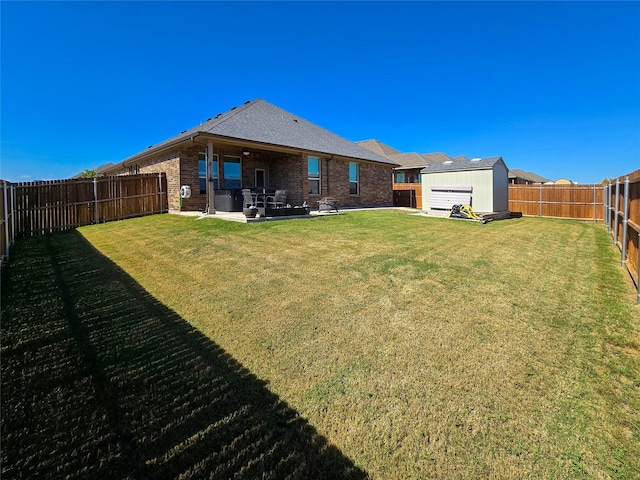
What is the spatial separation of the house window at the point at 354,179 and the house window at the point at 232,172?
23.2 ft

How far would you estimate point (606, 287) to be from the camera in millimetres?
4668

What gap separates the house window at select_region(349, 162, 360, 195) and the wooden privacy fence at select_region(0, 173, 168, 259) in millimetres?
10621

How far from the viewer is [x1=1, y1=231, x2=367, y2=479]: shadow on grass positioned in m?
1.75

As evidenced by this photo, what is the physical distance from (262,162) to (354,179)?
6138 millimetres

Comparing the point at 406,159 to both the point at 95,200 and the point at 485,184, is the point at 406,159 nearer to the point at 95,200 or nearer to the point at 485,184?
the point at 485,184

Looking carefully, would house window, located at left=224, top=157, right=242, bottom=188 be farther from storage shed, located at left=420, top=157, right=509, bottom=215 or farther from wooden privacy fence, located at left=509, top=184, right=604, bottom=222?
wooden privacy fence, located at left=509, top=184, right=604, bottom=222

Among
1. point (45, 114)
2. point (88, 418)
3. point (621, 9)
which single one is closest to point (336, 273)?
point (88, 418)

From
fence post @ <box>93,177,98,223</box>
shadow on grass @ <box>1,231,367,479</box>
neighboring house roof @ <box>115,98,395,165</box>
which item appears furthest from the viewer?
neighboring house roof @ <box>115,98,395,165</box>

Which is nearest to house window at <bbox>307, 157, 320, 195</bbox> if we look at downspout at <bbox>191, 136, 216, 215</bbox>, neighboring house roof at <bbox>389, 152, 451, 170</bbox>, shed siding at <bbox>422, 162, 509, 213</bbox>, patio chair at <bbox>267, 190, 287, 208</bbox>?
patio chair at <bbox>267, 190, 287, 208</bbox>

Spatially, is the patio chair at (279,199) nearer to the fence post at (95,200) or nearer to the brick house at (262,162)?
the brick house at (262,162)

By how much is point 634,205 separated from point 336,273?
17.6 feet

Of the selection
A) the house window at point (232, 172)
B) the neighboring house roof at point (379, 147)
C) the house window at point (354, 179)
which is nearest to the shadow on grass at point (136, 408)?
the house window at point (232, 172)

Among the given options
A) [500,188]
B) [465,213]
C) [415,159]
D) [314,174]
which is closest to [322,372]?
[465,213]

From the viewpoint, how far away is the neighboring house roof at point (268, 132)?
1312 centimetres
